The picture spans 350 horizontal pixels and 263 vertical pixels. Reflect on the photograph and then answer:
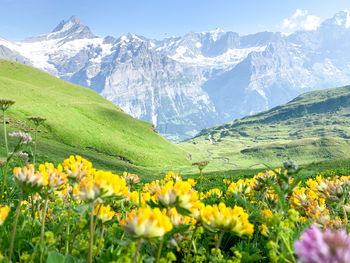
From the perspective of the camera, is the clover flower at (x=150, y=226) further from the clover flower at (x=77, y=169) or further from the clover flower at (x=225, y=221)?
the clover flower at (x=77, y=169)

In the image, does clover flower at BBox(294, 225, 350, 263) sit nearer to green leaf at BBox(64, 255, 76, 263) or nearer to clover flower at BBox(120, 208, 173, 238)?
clover flower at BBox(120, 208, 173, 238)

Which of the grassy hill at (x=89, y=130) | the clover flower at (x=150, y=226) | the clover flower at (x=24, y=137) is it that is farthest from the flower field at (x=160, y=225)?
the grassy hill at (x=89, y=130)

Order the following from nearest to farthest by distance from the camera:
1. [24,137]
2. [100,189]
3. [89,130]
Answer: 1. [100,189]
2. [24,137]
3. [89,130]

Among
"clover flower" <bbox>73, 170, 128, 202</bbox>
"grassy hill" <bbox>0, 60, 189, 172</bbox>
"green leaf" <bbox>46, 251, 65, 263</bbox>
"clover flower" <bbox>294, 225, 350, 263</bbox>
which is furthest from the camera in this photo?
"grassy hill" <bbox>0, 60, 189, 172</bbox>

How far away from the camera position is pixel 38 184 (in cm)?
202

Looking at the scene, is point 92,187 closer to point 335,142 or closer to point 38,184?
point 38,184

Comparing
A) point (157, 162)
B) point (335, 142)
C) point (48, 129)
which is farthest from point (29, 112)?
point (335, 142)

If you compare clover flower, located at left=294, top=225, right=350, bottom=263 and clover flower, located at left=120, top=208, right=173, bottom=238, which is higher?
clover flower, located at left=294, top=225, right=350, bottom=263

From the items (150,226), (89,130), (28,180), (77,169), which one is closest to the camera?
(150,226)

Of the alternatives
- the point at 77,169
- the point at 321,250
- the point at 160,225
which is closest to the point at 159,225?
the point at 160,225

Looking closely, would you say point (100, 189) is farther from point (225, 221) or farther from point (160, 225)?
point (225, 221)

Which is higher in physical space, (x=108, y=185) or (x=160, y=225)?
(x=108, y=185)

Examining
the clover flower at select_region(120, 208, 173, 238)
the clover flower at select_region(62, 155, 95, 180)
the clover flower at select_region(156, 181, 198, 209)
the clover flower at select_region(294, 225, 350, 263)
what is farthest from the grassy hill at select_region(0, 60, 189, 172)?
the clover flower at select_region(294, 225, 350, 263)

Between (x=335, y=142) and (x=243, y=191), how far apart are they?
194804mm
